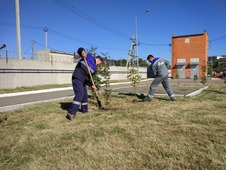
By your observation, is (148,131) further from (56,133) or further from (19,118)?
(19,118)

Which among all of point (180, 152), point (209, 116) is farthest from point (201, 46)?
point (180, 152)

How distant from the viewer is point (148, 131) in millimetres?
3602

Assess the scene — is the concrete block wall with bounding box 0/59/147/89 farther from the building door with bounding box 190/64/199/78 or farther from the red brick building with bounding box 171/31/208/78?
the building door with bounding box 190/64/199/78

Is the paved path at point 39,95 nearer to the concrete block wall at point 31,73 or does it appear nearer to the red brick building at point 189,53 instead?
the concrete block wall at point 31,73

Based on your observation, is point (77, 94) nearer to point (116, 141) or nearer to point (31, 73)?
point (116, 141)

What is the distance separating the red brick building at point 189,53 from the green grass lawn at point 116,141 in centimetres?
3497

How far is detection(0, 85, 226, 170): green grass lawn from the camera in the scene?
250 centimetres

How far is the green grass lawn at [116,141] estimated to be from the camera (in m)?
2.50

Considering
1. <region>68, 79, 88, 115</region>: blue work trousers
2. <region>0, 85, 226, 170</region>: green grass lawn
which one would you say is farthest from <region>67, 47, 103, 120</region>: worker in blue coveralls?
<region>0, 85, 226, 170</region>: green grass lawn

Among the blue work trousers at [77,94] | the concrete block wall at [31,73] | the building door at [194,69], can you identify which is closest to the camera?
the blue work trousers at [77,94]

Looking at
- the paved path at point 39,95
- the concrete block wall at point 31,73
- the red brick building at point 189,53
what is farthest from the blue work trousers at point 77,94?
the red brick building at point 189,53

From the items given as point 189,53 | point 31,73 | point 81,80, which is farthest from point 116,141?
point 189,53

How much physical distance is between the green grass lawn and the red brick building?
1377 inches

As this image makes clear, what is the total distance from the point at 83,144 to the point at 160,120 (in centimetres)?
196
